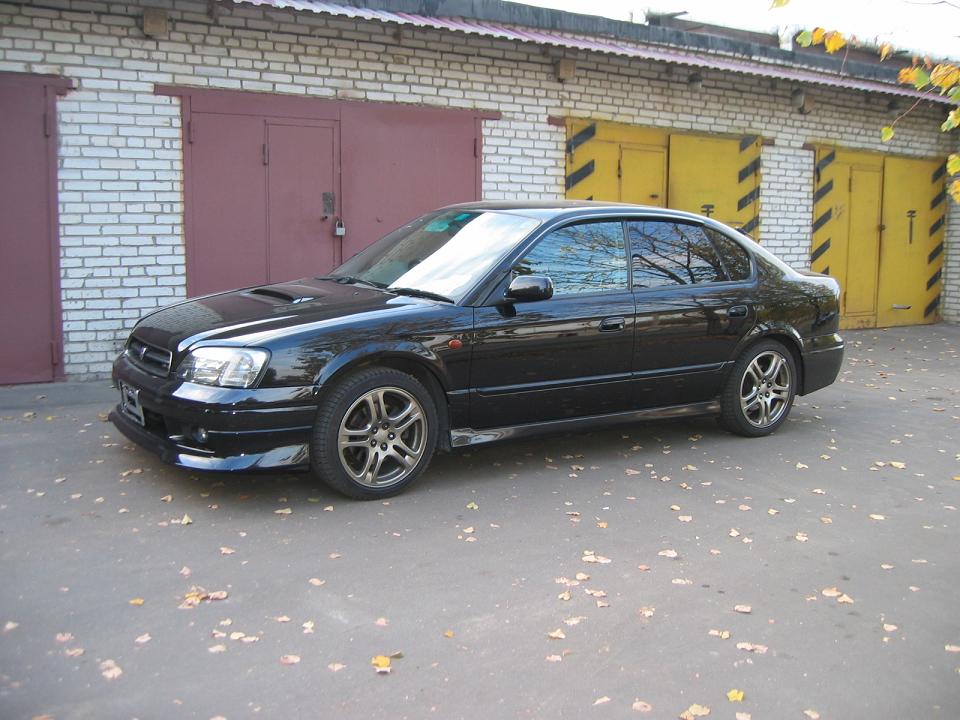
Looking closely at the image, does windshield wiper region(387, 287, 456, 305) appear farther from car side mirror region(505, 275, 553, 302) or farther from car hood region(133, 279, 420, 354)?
car side mirror region(505, 275, 553, 302)

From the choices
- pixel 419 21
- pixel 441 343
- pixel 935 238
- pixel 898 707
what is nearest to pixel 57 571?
pixel 441 343

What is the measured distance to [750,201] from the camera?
40.6ft

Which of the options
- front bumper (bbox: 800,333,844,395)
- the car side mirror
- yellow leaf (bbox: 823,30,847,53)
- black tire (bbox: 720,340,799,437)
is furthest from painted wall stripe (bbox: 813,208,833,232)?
yellow leaf (bbox: 823,30,847,53)

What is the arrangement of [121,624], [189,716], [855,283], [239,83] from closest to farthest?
[189,716]
[121,624]
[239,83]
[855,283]

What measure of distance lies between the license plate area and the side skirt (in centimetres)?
171

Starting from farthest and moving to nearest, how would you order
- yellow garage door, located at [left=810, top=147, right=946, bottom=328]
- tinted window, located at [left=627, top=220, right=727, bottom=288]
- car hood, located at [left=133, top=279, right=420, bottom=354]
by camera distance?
1. yellow garage door, located at [left=810, top=147, right=946, bottom=328]
2. tinted window, located at [left=627, top=220, right=727, bottom=288]
3. car hood, located at [left=133, top=279, right=420, bottom=354]

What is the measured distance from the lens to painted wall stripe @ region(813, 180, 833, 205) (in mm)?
13039

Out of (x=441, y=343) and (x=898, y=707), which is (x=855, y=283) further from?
(x=898, y=707)

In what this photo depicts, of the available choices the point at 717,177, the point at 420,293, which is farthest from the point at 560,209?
the point at 717,177

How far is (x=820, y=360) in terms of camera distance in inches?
279

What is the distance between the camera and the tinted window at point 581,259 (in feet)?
18.9

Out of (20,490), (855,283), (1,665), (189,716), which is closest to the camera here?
(189,716)

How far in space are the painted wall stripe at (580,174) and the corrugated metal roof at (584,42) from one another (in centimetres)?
130

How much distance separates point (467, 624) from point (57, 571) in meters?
1.83
